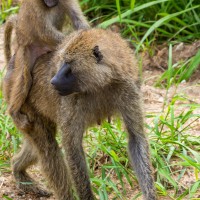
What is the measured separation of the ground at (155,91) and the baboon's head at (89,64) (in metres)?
1.12

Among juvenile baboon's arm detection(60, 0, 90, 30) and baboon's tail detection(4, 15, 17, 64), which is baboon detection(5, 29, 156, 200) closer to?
juvenile baboon's arm detection(60, 0, 90, 30)

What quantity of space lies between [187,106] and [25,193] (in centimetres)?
163

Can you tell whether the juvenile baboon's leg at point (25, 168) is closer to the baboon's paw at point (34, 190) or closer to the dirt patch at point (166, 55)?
the baboon's paw at point (34, 190)

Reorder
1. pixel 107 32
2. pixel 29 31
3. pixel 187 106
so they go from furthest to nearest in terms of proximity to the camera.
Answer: pixel 187 106
pixel 29 31
pixel 107 32

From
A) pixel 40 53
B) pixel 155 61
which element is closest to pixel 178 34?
pixel 155 61

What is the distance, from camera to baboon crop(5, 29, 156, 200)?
445cm

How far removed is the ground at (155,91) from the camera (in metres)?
5.49

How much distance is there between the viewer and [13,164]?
217 inches

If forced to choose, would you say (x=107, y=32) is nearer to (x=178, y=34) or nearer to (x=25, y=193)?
(x=25, y=193)

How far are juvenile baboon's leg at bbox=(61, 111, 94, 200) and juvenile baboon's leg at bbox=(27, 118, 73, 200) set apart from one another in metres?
0.29

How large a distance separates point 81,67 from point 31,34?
1.02 metres

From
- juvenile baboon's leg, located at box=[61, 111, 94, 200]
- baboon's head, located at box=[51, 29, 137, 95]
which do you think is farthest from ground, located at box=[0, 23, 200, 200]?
baboon's head, located at box=[51, 29, 137, 95]

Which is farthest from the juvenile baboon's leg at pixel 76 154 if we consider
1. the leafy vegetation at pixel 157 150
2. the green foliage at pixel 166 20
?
the green foliage at pixel 166 20

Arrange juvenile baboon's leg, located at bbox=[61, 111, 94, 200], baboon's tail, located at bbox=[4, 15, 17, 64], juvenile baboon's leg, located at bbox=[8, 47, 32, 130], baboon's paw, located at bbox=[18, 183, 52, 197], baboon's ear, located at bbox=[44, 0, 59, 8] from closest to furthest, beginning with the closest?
juvenile baboon's leg, located at bbox=[61, 111, 94, 200] → juvenile baboon's leg, located at bbox=[8, 47, 32, 130] → baboon's ear, located at bbox=[44, 0, 59, 8] → baboon's paw, located at bbox=[18, 183, 52, 197] → baboon's tail, located at bbox=[4, 15, 17, 64]
